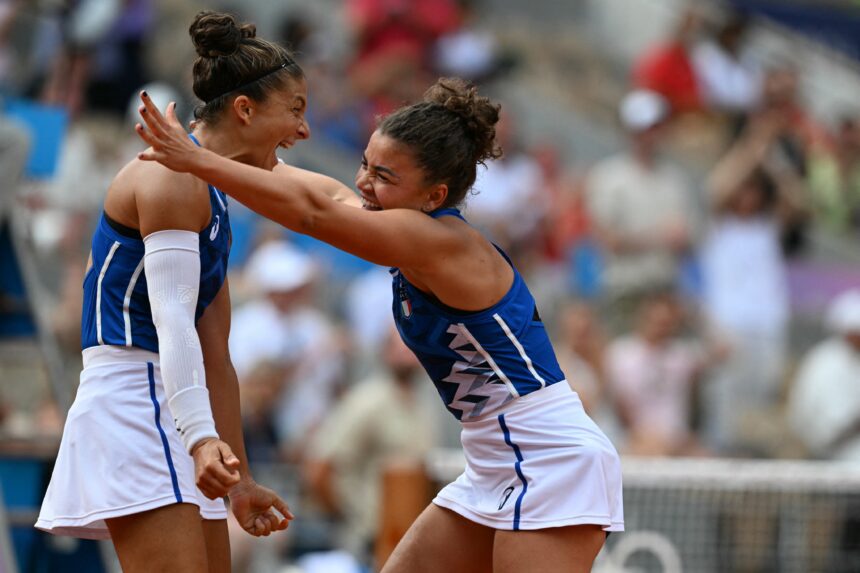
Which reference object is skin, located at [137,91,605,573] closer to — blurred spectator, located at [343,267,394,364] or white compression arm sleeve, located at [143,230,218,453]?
white compression arm sleeve, located at [143,230,218,453]

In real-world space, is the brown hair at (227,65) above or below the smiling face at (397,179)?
above

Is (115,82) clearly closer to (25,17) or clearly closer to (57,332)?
(25,17)

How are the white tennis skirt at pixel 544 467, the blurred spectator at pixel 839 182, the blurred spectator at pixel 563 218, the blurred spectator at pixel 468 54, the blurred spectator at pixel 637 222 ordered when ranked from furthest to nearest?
1. the blurred spectator at pixel 839 182
2. the blurred spectator at pixel 468 54
3. the blurred spectator at pixel 563 218
4. the blurred spectator at pixel 637 222
5. the white tennis skirt at pixel 544 467

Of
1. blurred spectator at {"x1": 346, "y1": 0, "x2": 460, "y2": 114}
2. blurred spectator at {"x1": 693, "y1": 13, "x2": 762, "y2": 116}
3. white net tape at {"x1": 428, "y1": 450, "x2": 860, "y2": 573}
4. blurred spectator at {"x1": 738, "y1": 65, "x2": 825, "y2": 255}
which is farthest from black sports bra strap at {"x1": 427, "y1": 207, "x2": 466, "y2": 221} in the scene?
blurred spectator at {"x1": 693, "y1": 13, "x2": 762, "y2": 116}

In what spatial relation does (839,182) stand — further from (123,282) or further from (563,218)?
(123,282)

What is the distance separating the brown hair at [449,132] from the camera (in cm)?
416

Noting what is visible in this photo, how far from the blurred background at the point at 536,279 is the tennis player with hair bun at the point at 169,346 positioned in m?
1.41

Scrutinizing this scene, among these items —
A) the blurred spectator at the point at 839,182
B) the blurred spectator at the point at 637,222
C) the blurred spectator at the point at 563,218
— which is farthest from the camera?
the blurred spectator at the point at 839,182

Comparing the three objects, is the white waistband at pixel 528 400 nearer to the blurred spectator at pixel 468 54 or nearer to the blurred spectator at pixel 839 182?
the blurred spectator at pixel 468 54

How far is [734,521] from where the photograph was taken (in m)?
7.69

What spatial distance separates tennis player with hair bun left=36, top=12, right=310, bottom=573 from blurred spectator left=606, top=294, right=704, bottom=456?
5.22m

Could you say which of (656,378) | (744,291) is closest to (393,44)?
(744,291)

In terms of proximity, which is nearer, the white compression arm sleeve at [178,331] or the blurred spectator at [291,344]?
the white compression arm sleeve at [178,331]

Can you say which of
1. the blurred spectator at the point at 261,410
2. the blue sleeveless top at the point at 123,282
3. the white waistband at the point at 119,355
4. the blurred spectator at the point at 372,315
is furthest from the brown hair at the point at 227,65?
the blurred spectator at the point at 372,315
